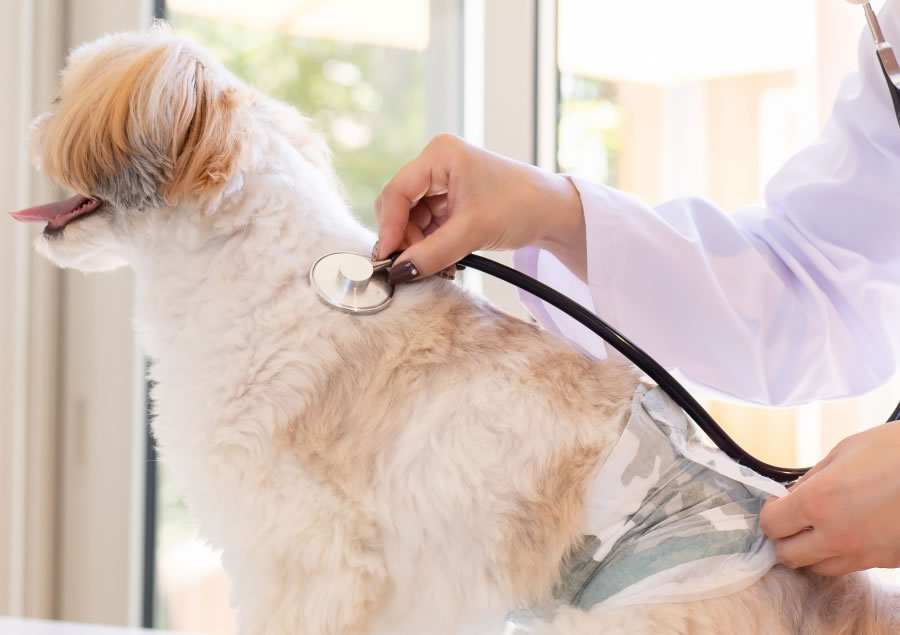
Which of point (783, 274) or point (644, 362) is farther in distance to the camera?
point (783, 274)

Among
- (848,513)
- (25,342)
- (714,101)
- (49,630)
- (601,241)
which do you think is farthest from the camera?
(25,342)

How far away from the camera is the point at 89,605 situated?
1.87 meters

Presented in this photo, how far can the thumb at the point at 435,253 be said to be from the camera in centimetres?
80

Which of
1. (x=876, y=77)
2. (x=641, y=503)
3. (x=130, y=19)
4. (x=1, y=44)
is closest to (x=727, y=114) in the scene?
(x=876, y=77)

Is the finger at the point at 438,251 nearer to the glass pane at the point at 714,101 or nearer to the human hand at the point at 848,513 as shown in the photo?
the human hand at the point at 848,513

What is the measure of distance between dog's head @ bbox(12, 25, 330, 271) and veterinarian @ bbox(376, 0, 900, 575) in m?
0.18

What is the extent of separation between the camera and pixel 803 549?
0.70m

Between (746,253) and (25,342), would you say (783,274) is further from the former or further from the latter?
(25,342)

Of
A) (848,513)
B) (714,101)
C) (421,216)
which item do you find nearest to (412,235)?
(421,216)

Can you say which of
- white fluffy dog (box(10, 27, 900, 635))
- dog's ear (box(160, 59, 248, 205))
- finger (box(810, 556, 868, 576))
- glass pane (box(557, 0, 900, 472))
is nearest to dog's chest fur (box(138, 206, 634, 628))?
white fluffy dog (box(10, 27, 900, 635))

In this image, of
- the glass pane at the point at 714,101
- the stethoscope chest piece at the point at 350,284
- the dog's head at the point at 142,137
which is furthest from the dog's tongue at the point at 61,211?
the glass pane at the point at 714,101

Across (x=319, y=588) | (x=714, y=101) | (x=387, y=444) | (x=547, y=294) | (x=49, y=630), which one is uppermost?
(x=714, y=101)

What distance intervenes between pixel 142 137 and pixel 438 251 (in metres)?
0.31

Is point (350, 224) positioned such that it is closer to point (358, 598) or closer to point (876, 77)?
point (358, 598)
